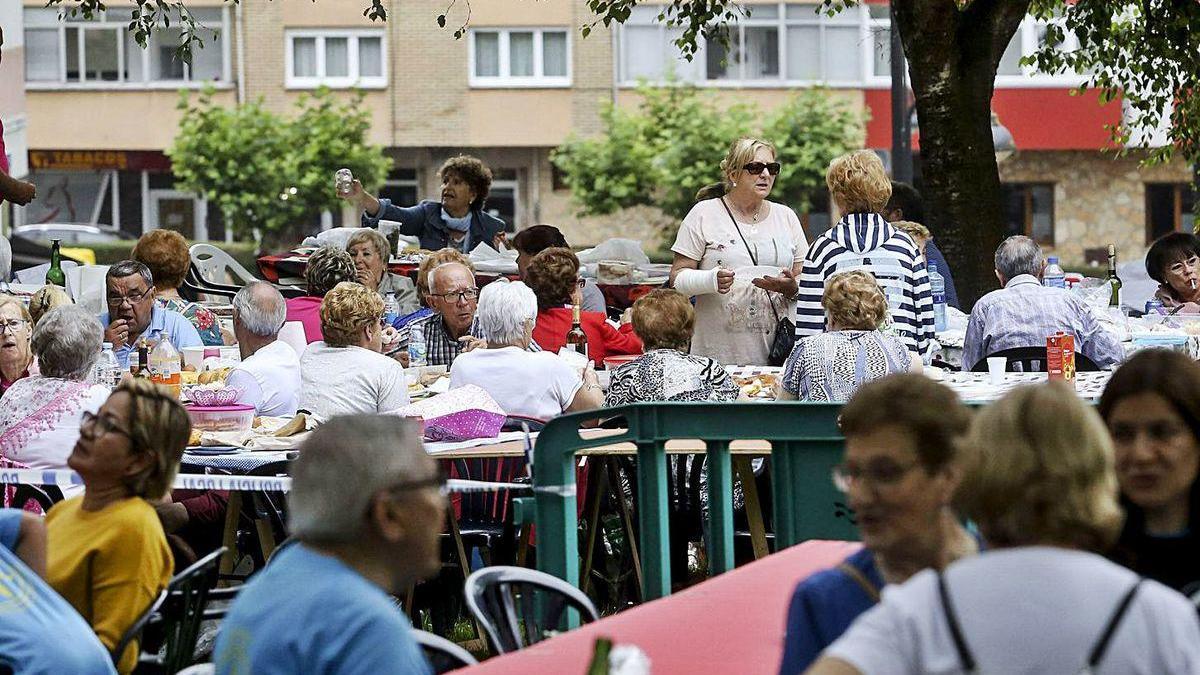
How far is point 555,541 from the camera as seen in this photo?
5.77 meters

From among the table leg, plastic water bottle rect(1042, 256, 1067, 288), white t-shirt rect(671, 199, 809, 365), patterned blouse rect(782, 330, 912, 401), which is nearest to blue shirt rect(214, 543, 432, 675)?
the table leg

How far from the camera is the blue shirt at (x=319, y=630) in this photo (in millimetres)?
3361

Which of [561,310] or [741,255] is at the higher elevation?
[741,255]

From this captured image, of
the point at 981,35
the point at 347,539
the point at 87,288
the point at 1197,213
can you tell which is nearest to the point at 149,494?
the point at 347,539

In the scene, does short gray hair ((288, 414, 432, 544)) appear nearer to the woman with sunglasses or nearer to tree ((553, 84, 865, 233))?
the woman with sunglasses

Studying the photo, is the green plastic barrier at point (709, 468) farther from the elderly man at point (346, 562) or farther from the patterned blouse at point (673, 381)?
Result: the patterned blouse at point (673, 381)

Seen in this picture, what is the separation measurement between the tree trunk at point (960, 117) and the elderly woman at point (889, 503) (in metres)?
11.1

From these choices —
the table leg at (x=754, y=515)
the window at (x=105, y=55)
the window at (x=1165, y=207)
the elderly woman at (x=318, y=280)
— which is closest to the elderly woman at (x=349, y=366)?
the table leg at (x=754, y=515)

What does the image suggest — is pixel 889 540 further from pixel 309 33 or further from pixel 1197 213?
pixel 309 33

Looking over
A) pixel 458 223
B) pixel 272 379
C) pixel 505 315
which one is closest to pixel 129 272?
pixel 272 379

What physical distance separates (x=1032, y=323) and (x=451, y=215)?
4655mm

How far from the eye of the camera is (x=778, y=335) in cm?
1015

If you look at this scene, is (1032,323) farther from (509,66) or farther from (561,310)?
(509,66)

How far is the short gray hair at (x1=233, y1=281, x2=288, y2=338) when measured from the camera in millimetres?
8633
